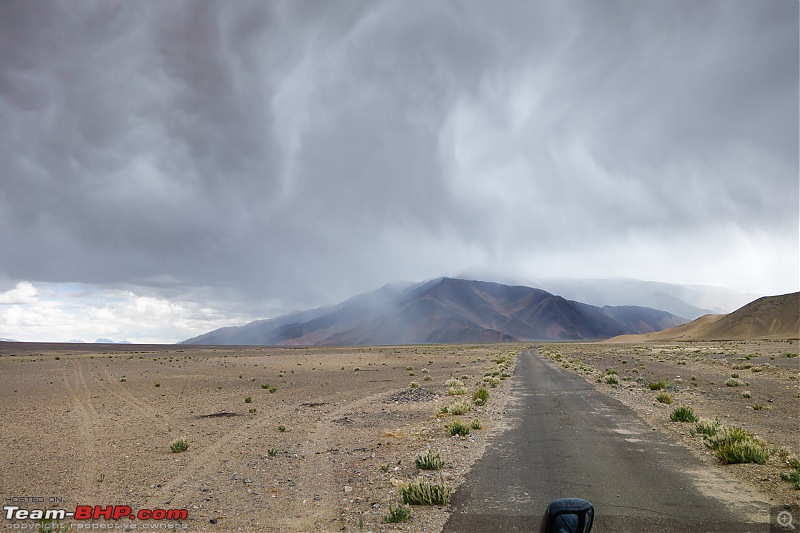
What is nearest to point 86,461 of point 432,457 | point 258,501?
point 258,501

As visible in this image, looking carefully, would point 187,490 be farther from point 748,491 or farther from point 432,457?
point 748,491

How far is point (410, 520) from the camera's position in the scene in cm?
766

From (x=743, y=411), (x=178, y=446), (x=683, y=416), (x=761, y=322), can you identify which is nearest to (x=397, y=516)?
(x=178, y=446)

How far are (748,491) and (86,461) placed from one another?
16078mm

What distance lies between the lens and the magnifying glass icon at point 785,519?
6898mm

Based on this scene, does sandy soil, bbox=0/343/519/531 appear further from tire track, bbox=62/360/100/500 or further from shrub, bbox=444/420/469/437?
shrub, bbox=444/420/469/437

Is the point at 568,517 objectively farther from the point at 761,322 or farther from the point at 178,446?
the point at 761,322

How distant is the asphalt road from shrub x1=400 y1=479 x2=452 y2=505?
277 mm

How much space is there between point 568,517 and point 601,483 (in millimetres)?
6992

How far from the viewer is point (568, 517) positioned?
3270 millimetres

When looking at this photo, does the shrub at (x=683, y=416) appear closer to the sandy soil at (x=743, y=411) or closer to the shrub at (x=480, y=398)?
the sandy soil at (x=743, y=411)

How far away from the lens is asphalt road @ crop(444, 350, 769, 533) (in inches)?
284

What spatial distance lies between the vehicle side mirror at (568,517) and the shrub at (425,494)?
5.56 metres

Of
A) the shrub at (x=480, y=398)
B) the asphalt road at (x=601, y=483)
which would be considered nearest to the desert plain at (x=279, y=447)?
the shrub at (x=480, y=398)
